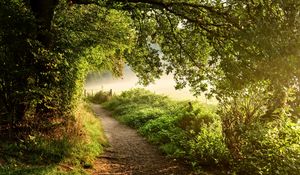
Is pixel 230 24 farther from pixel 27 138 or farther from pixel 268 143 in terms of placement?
pixel 27 138

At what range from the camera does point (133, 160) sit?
14141mm

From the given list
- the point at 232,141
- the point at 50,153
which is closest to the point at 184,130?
the point at 232,141

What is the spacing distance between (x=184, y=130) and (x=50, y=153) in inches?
288

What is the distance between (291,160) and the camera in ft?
28.8

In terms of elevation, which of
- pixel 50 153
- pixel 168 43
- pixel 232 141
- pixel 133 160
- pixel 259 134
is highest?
pixel 168 43

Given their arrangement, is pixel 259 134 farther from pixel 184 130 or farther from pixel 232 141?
pixel 184 130

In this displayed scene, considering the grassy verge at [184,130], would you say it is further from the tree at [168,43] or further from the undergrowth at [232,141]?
the tree at [168,43]

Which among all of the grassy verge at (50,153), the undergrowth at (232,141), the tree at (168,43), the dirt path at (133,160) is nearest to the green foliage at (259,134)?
the undergrowth at (232,141)

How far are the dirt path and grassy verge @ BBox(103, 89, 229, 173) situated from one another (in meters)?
0.49

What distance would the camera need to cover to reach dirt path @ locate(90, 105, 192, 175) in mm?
12414

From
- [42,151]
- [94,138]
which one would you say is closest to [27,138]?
[42,151]

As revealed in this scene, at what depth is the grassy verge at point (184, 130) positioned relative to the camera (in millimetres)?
12852

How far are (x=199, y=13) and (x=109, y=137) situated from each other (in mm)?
8878

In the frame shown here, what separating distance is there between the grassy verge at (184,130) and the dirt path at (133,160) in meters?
0.49
